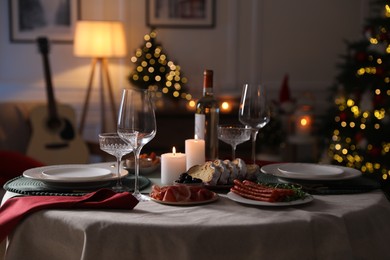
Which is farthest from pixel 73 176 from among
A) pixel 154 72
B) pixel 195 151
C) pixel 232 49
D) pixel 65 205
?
pixel 232 49

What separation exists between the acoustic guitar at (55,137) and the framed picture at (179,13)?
1.35 m

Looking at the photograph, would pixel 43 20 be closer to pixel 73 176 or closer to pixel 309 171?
pixel 73 176

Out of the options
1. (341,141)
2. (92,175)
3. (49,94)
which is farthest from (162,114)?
(92,175)

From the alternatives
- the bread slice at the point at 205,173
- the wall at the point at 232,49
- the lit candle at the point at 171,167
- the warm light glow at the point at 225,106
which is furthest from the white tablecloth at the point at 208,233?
the wall at the point at 232,49

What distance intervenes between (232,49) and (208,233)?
4.29m

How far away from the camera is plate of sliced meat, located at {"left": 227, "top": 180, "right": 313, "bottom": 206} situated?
1.63 metres

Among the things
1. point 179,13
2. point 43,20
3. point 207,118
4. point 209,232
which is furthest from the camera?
point 179,13

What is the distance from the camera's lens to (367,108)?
4617mm

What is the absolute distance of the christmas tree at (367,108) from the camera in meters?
4.33

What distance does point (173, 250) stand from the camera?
144cm

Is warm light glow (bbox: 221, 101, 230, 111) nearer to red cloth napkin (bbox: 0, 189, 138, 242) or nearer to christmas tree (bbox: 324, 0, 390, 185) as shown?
christmas tree (bbox: 324, 0, 390, 185)

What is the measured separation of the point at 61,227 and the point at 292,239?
1.96 ft

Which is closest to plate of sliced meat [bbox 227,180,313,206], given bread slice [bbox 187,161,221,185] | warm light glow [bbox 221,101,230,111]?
bread slice [bbox 187,161,221,185]

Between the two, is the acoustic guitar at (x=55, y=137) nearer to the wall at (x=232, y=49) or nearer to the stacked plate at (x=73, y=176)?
the wall at (x=232, y=49)
